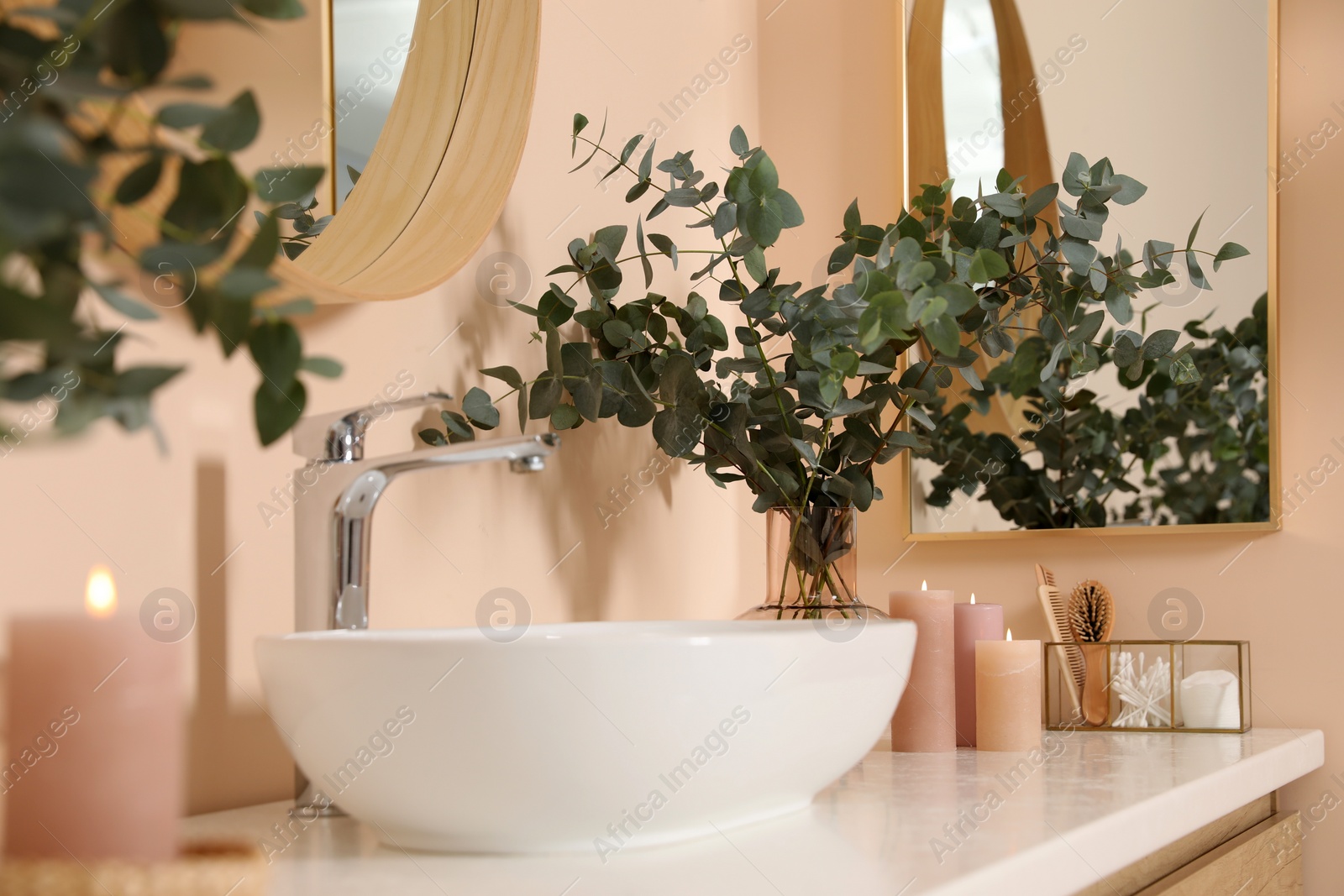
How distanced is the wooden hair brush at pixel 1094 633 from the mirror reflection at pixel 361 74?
2.88ft

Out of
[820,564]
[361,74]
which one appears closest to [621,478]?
[820,564]

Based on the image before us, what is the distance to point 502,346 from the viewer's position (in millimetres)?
1090

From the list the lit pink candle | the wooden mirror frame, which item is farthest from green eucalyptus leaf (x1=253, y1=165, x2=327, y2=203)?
the wooden mirror frame

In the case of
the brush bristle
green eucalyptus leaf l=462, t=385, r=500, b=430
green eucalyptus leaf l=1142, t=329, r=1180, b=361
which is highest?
green eucalyptus leaf l=1142, t=329, r=1180, b=361

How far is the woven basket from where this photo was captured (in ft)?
1.03

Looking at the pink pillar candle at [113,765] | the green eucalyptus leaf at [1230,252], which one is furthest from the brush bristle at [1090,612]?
the pink pillar candle at [113,765]

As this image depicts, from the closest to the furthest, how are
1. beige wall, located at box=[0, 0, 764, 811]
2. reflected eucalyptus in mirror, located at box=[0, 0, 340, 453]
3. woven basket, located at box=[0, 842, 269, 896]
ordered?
reflected eucalyptus in mirror, located at box=[0, 0, 340, 453], woven basket, located at box=[0, 842, 269, 896], beige wall, located at box=[0, 0, 764, 811]

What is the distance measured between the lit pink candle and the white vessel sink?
0.18 metres

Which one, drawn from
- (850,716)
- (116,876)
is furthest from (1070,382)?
(116,876)

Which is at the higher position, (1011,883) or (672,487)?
(672,487)

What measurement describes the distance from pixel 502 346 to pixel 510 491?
14 centimetres

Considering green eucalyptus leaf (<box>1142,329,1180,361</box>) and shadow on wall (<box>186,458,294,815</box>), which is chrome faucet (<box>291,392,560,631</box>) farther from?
green eucalyptus leaf (<box>1142,329,1180,361</box>)

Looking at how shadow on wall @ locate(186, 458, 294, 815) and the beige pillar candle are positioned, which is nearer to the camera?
shadow on wall @ locate(186, 458, 294, 815)

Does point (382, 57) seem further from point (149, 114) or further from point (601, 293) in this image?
point (149, 114)
